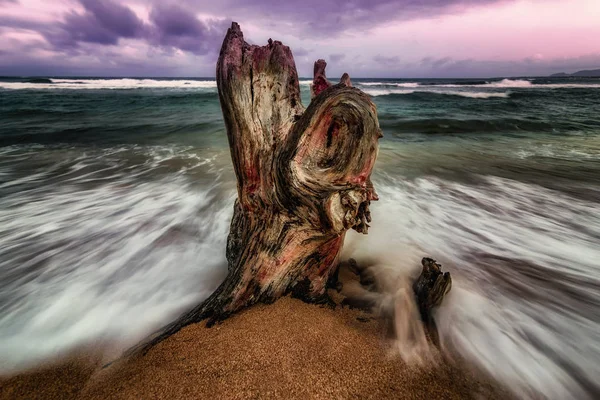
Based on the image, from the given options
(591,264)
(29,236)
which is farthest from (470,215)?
(29,236)

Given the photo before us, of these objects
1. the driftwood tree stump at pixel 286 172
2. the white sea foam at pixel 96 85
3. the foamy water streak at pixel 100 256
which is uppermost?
the white sea foam at pixel 96 85

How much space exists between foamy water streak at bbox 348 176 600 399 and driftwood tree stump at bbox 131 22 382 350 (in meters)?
0.96

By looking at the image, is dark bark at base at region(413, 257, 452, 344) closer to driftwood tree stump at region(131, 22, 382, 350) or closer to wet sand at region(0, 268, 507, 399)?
wet sand at region(0, 268, 507, 399)

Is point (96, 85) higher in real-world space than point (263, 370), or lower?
higher

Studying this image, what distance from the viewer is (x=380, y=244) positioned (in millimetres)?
3635

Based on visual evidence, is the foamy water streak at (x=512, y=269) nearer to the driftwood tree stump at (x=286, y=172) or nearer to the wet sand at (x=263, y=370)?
the wet sand at (x=263, y=370)

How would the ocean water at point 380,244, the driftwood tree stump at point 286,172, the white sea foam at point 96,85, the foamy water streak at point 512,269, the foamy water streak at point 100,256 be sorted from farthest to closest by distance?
1. the white sea foam at point 96,85
2. the foamy water streak at point 100,256
3. the ocean water at point 380,244
4. the foamy water streak at point 512,269
5. the driftwood tree stump at point 286,172

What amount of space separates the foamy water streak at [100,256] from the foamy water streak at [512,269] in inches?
79.9

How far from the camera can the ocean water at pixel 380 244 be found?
2316 mm

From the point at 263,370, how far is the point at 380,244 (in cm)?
230

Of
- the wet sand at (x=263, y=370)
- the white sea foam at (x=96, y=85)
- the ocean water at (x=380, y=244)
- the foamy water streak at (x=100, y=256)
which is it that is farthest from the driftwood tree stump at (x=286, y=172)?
the white sea foam at (x=96, y=85)

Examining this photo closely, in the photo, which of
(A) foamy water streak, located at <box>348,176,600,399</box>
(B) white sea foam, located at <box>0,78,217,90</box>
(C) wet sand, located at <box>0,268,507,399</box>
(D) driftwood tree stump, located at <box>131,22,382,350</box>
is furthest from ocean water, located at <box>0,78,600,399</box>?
(B) white sea foam, located at <box>0,78,217,90</box>

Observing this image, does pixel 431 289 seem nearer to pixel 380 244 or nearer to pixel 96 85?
pixel 380 244

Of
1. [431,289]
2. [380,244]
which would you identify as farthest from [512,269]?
[431,289]
